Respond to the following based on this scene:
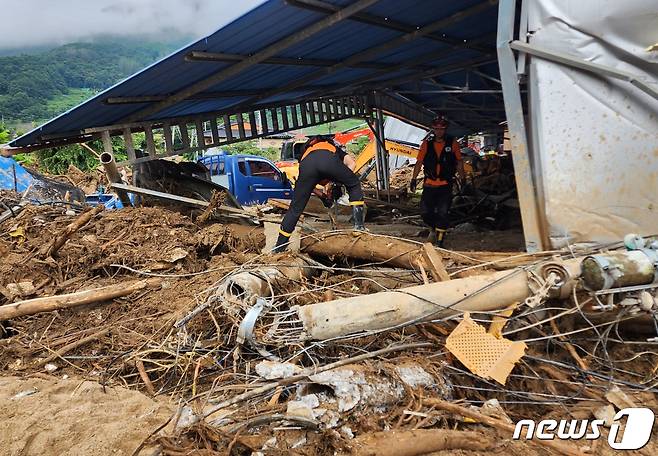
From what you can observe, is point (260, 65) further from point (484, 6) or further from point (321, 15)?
point (484, 6)

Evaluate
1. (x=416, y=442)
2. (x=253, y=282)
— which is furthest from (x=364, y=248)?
(x=416, y=442)

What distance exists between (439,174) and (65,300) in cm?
516

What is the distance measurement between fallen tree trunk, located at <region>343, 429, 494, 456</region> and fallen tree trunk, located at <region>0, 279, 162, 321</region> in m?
3.10

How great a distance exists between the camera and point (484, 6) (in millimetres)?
6020

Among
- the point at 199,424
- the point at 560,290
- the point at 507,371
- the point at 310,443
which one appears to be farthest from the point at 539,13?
the point at 199,424

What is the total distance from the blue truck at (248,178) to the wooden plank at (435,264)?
31.2 feet

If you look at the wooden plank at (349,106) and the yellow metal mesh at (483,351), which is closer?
the yellow metal mesh at (483,351)

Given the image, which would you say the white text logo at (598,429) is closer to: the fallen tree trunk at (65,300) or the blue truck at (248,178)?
the fallen tree trunk at (65,300)

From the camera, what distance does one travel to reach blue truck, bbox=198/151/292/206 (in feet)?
42.8

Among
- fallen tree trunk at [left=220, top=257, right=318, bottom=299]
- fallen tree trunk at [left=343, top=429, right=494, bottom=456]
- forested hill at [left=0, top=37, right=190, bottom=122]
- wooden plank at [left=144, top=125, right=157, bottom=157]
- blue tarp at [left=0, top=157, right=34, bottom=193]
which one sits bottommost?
fallen tree trunk at [left=343, top=429, right=494, bottom=456]

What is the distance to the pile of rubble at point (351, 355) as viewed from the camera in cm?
261

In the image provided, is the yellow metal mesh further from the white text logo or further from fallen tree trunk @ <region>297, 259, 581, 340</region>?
the white text logo

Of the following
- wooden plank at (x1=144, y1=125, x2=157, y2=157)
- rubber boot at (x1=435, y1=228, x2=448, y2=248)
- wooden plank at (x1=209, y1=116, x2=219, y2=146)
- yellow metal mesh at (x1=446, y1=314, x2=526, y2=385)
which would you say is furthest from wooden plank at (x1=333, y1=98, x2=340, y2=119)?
yellow metal mesh at (x1=446, y1=314, x2=526, y2=385)

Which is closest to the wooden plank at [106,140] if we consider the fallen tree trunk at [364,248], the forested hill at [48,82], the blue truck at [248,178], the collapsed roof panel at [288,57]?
the collapsed roof panel at [288,57]
